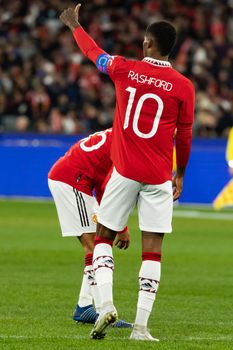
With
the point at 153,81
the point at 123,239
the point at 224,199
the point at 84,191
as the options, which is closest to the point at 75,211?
the point at 84,191

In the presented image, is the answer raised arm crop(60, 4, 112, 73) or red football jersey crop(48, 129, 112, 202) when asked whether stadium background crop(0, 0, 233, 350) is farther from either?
raised arm crop(60, 4, 112, 73)

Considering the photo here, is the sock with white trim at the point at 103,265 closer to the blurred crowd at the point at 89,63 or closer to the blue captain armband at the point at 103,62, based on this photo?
the blue captain armband at the point at 103,62

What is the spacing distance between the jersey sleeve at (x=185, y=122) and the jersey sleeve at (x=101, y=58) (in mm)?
517

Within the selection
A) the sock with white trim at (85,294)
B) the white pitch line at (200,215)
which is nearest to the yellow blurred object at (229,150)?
the white pitch line at (200,215)

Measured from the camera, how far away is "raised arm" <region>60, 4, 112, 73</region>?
893 centimetres

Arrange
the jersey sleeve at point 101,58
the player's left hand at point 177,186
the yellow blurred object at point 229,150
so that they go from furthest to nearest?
1. the yellow blurred object at point 229,150
2. the player's left hand at point 177,186
3. the jersey sleeve at point 101,58

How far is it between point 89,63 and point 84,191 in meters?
20.8

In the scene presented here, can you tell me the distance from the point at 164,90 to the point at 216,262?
7.57 metres

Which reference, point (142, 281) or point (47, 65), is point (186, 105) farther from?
point (47, 65)

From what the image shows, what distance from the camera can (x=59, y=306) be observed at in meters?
11.1

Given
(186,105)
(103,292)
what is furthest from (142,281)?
(186,105)

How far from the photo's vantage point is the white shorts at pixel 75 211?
33.6 ft

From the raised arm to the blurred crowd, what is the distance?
18462 millimetres

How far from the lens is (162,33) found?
8.73 m
